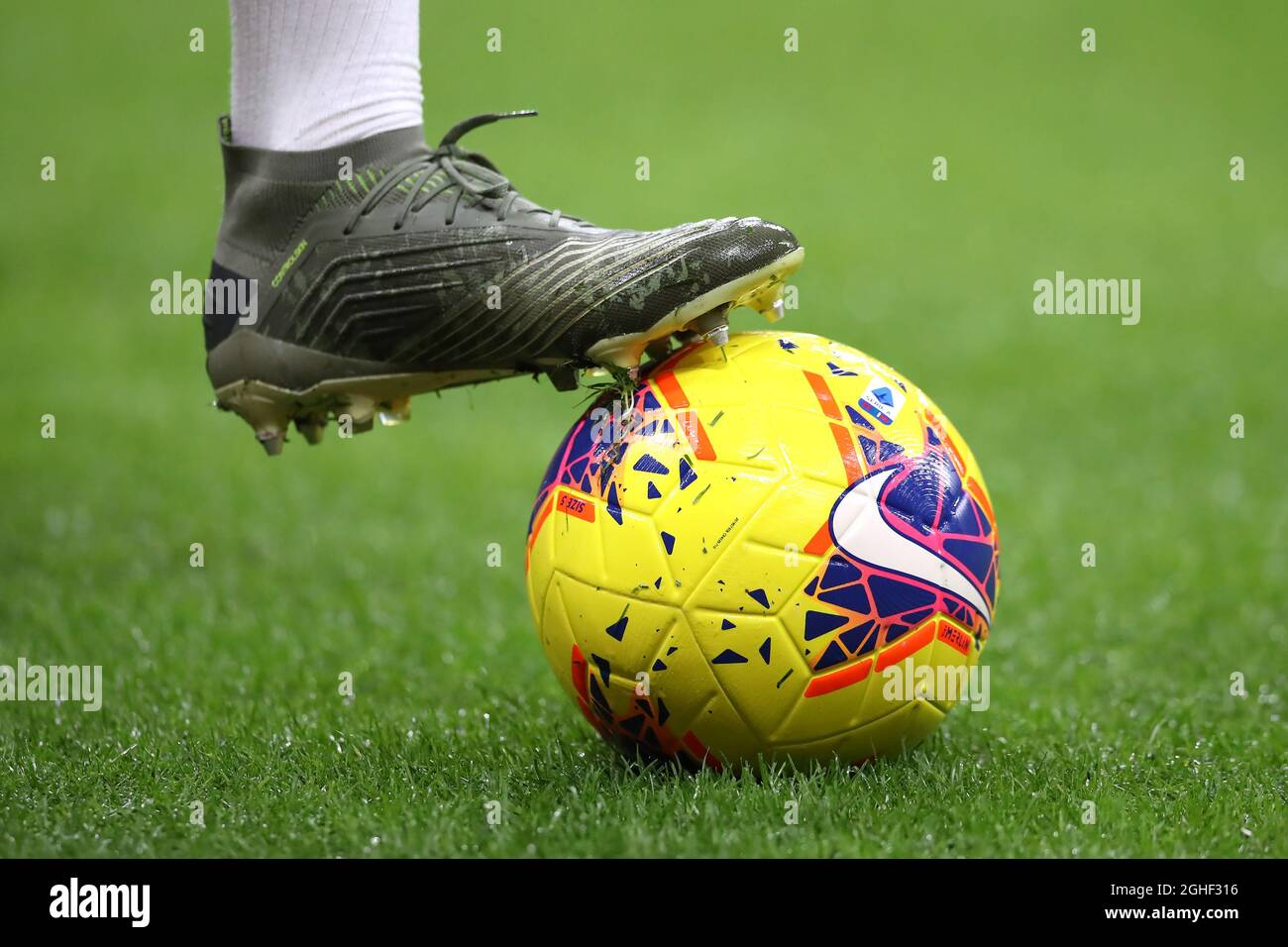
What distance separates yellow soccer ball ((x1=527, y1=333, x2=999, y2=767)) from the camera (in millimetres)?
3172

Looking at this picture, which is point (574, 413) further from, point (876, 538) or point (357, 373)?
point (876, 538)

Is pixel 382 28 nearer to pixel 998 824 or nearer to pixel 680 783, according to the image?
pixel 680 783

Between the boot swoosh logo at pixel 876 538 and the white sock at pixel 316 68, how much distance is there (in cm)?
152

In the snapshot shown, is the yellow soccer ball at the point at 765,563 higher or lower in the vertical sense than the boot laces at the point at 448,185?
lower

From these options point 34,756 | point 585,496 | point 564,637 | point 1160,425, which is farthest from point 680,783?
point 1160,425

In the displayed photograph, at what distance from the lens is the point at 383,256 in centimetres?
345

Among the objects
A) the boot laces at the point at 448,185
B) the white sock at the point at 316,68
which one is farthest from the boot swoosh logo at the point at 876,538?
the white sock at the point at 316,68

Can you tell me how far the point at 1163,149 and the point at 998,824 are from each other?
12.8 meters

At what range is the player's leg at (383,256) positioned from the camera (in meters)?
3.26

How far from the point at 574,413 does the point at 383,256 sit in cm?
631

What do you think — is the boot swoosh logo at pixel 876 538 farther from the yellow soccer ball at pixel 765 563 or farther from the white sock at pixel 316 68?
the white sock at pixel 316 68

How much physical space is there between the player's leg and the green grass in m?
1.01

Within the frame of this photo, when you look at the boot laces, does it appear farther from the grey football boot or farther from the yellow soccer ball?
the yellow soccer ball

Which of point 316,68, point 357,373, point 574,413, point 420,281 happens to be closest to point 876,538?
point 420,281
